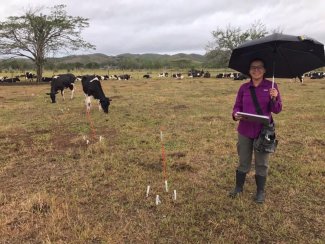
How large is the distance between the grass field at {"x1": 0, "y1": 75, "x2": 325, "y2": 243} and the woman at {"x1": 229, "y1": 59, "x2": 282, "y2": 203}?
489 mm

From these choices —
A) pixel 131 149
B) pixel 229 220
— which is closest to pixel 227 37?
pixel 131 149

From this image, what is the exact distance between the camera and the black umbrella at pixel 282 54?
4812mm

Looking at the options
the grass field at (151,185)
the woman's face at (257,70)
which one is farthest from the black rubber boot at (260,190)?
the woman's face at (257,70)

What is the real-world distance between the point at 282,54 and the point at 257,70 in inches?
19.9

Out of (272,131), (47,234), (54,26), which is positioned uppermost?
(54,26)

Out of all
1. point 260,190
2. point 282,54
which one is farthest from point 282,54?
point 260,190

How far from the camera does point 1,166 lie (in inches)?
289

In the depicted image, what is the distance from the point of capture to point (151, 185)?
20.2ft

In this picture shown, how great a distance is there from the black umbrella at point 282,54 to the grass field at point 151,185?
2091 millimetres

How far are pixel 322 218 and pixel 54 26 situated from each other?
1432 inches

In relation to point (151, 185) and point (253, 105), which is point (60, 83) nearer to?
point (151, 185)

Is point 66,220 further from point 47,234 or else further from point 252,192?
point 252,192

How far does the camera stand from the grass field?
4598 mm

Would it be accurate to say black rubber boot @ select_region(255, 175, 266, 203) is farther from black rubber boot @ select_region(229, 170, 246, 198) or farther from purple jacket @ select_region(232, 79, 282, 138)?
purple jacket @ select_region(232, 79, 282, 138)
